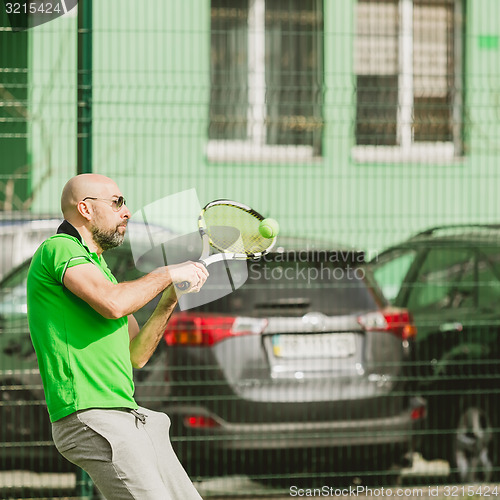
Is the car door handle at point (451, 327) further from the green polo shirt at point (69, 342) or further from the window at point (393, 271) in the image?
the green polo shirt at point (69, 342)

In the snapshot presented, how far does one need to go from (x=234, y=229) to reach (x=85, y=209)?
33.0 inches

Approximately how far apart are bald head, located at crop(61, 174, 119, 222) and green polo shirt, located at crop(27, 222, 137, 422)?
0.69 feet

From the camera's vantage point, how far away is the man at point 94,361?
3822 mm

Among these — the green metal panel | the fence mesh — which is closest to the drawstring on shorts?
the fence mesh

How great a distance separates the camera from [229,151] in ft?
21.3

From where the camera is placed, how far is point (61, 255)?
152 inches

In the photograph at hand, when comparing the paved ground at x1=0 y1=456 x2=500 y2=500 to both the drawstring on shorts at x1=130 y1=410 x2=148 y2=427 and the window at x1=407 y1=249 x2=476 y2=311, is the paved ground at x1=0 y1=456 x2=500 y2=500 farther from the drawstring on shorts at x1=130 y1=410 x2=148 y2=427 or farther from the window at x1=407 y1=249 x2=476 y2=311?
the drawstring on shorts at x1=130 y1=410 x2=148 y2=427

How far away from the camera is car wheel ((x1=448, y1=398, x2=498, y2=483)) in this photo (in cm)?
Answer: 667

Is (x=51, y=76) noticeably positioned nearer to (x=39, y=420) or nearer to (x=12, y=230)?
(x=12, y=230)

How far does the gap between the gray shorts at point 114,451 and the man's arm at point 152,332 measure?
383 millimetres

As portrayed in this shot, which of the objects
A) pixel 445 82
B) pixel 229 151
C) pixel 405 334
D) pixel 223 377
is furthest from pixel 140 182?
pixel 445 82
